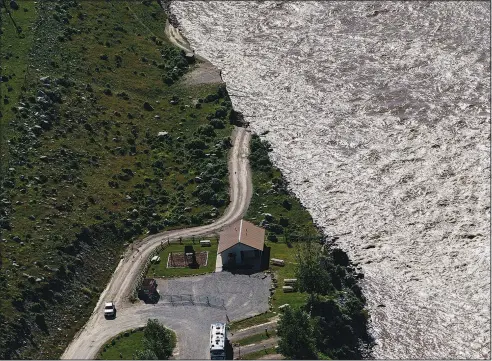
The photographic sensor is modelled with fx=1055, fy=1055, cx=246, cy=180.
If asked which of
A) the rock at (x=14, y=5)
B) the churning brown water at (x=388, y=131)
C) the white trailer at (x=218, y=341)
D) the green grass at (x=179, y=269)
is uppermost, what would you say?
the rock at (x=14, y=5)

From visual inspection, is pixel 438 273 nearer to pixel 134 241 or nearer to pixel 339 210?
pixel 339 210

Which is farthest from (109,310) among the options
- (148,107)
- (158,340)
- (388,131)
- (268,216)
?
(388,131)

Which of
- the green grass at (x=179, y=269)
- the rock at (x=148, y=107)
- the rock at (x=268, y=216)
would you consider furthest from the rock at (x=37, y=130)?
the rock at (x=268, y=216)

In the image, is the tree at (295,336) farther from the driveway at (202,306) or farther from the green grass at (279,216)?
the green grass at (279,216)

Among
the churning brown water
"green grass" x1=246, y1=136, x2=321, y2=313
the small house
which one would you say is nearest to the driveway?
the small house

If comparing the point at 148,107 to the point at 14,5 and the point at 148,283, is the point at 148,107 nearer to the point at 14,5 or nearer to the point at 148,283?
the point at 14,5
